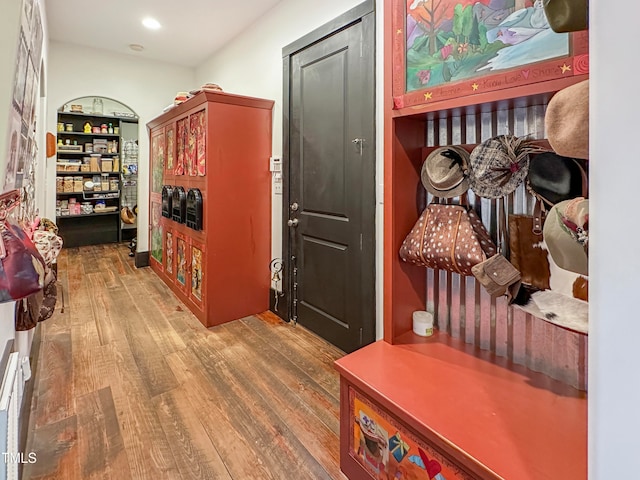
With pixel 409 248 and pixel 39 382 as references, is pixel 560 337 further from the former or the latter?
pixel 39 382

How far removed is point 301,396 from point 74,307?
2.65 m

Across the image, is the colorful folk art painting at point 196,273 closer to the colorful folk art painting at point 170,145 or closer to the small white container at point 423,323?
the colorful folk art painting at point 170,145

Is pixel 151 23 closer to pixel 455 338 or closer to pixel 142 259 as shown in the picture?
pixel 142 259

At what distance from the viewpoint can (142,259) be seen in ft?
16.6

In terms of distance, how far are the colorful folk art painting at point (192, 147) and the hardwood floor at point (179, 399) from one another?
53.1 inches

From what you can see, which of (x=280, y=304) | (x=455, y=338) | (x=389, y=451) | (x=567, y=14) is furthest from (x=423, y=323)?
(x=280, y=304)

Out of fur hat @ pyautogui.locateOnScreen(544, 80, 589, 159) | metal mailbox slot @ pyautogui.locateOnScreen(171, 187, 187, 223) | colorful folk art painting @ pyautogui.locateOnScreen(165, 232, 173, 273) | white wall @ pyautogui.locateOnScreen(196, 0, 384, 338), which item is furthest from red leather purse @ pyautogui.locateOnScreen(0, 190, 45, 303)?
colorful folk art painting @ pyautogui.locateOnScreen(165, 232, 173, 273)

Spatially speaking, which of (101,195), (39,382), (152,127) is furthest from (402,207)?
(101,195)

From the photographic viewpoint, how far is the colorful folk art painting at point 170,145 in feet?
12.7

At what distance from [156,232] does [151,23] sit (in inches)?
94.0

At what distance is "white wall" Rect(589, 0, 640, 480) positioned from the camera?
593 millimetres

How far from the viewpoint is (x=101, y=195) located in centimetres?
664

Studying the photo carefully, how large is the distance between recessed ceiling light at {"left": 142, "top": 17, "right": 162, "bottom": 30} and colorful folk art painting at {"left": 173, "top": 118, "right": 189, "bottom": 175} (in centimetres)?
115

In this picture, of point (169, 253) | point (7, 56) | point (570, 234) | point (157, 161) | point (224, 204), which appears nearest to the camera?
point (570, 234)
